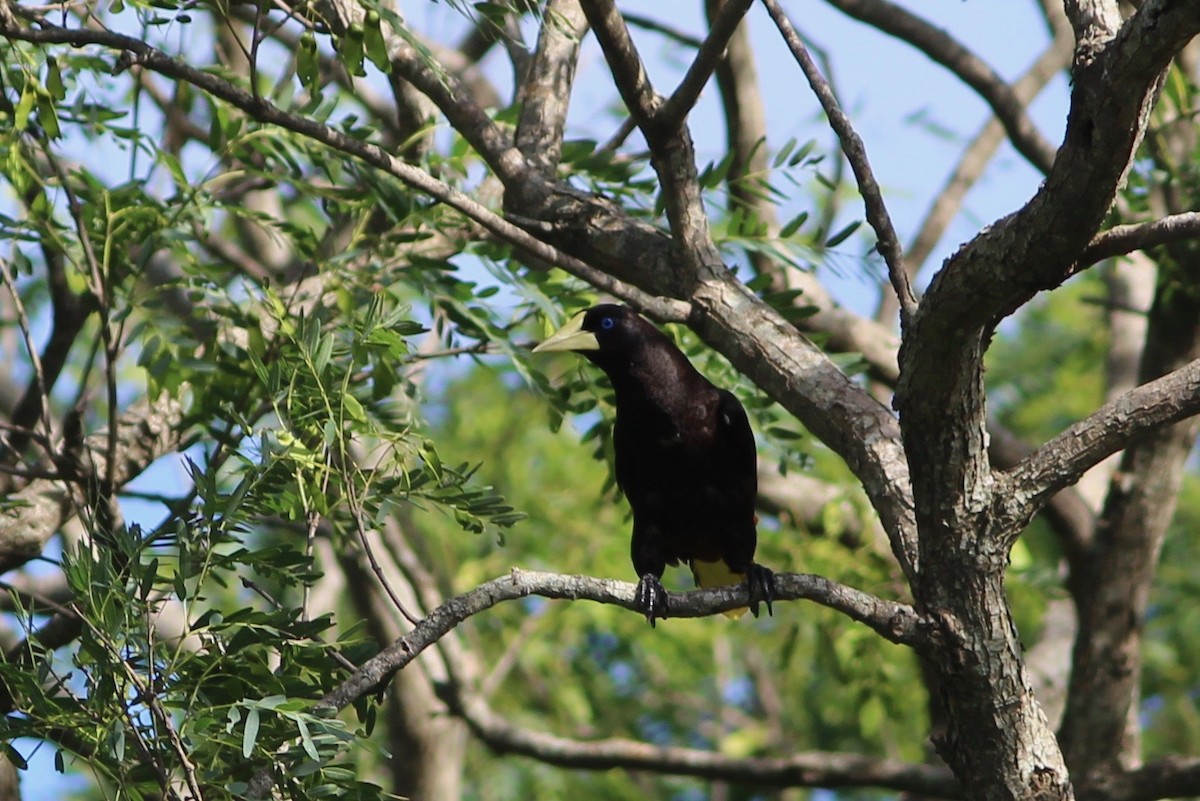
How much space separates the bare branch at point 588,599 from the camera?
2.78 meters

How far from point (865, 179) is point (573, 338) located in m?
1.23

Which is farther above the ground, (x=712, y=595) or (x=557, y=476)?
(x=557, y=476)

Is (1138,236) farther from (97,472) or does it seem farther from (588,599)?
(97,472)

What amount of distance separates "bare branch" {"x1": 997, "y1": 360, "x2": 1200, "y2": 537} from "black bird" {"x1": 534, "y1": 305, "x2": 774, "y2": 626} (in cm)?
132

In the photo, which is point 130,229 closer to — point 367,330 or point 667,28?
point 367,330

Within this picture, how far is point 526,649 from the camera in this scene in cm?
841

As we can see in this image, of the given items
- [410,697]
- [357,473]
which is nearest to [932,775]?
[410,697]

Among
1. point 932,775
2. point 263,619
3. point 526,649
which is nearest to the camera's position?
point 263,619

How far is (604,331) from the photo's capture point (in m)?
4.31

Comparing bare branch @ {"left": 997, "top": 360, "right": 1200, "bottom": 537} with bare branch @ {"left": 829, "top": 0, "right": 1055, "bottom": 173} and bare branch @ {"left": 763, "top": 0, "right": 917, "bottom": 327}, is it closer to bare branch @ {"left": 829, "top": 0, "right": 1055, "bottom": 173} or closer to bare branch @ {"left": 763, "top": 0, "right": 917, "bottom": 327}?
bare branch @ {"left": 763, "top": 0, "right": 917, "bottom": 327}

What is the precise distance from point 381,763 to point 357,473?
21.9ft

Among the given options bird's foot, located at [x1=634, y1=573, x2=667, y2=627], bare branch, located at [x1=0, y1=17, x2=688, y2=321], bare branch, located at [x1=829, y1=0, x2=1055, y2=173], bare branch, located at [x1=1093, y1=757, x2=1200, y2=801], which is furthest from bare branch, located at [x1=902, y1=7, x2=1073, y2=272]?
bird's foot, located at [x1=634, y1=573, x2=667, y2=627]

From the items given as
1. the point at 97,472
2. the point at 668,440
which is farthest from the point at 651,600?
the point at 97,472

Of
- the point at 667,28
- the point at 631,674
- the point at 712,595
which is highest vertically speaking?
the point at 667,28
